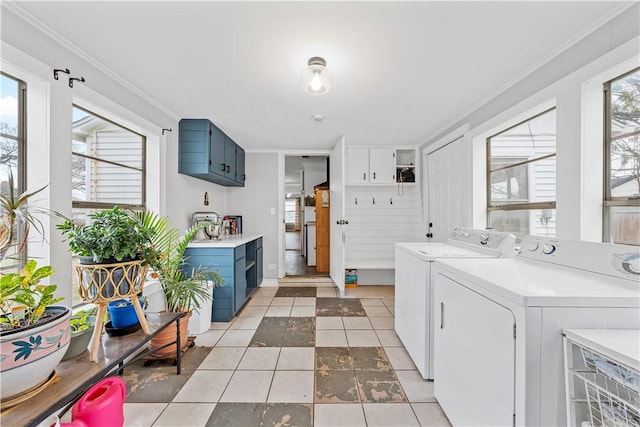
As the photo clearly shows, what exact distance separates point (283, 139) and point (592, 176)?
3.10 m

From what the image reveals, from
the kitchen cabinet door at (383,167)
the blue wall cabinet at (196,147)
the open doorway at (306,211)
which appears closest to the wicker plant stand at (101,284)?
the blue wall cabinet at (196,147)

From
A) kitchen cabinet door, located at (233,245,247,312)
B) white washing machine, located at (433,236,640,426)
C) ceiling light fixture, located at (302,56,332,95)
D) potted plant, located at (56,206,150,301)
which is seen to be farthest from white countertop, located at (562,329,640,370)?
kitchen cabinet door, located at (233,245,247,312)

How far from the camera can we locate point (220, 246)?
2760 millimetres

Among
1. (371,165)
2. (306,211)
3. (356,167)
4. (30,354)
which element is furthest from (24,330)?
(306,211)

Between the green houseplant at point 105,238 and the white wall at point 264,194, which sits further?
the white wall at point 264,194

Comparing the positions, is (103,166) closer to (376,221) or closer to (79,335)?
(79,335)

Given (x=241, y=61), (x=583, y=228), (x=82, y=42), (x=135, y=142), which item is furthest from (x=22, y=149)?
(x=583, y=228)

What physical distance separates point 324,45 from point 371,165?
2574 mm

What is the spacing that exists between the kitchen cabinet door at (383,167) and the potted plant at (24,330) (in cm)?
360

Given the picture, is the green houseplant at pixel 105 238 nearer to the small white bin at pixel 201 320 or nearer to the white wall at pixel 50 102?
the white wall at pixel 50 102

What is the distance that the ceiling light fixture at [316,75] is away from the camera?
5.49 feet

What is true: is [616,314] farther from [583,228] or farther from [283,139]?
[283,139]

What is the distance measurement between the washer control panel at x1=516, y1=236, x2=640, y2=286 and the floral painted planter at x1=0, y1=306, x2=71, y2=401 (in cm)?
217

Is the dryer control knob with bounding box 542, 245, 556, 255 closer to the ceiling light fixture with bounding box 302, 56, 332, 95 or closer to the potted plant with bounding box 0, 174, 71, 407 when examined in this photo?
the ceiling light fixture with bounding box 302, 56, 332, 95
